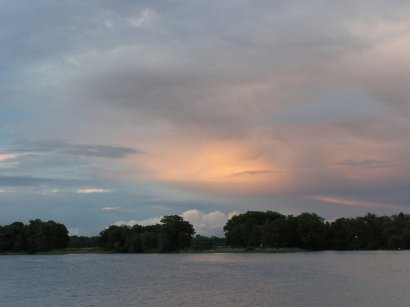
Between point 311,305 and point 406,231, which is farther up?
point 406,231

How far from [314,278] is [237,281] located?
35.5 feet

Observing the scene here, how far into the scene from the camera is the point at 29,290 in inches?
2763

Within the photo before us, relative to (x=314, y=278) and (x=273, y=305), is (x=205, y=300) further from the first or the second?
(x=314, y=278)

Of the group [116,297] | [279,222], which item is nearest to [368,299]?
[116,297]

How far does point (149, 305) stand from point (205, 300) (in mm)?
5694

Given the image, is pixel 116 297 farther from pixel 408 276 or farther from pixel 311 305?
pixel 408 276

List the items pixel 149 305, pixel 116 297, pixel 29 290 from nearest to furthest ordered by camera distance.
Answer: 1. pixel 149 305
2. pixel 116 297
3. pixel 29 290

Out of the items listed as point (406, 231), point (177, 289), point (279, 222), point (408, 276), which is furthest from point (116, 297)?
point (406, 231)

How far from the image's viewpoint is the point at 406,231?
194500mm

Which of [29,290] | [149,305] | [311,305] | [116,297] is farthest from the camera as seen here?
[29,290]

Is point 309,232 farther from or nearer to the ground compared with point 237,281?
farther from the ground

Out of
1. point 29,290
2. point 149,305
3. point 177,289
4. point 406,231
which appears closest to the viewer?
point 149,305

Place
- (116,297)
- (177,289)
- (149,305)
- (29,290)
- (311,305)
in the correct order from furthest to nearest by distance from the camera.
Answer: (29,290)
(177,289)
(116,297)
(149,305)
(311,305)

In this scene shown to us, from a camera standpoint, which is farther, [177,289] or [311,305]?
[177,289]
